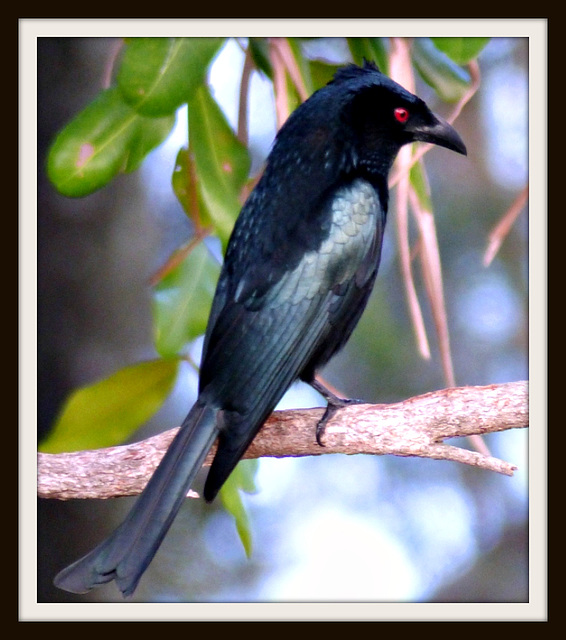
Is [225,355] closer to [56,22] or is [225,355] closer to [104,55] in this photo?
[56,22]

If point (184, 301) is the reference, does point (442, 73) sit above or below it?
above

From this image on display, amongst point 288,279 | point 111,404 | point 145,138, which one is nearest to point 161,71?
point 145,138

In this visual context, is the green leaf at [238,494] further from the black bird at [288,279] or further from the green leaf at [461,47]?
the green leaf at [461,47]

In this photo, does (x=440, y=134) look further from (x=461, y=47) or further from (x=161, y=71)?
(x=161, y=71)

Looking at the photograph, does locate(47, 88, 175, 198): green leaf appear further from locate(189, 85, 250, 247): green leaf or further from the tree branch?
the tree branch

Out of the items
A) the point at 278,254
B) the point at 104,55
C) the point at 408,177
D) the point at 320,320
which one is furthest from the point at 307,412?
the point at 104,55

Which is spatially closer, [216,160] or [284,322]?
[284,322]

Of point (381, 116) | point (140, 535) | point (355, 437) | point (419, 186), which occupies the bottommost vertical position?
A: point (140, 535)

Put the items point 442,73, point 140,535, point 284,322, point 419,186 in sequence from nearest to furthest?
point 140,535 → point 284,322 → point 442,73 → point 419,186
